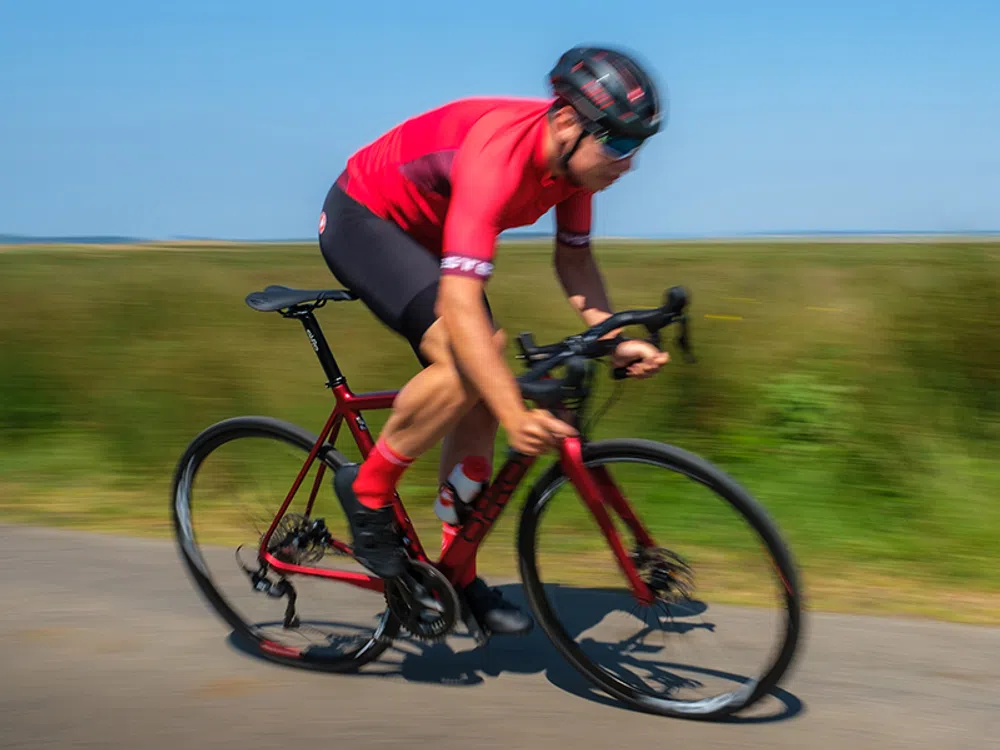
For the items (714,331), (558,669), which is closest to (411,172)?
(558,669)

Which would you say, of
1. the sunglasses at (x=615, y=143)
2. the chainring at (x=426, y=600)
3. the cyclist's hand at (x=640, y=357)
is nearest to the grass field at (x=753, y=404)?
the chainring at (x=426, y=600)

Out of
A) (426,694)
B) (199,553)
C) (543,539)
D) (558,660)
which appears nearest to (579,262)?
(543,539)

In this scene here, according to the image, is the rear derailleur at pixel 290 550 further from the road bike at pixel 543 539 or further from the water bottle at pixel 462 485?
the water bottle at pixel 462 485

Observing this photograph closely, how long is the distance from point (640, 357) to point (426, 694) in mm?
1205

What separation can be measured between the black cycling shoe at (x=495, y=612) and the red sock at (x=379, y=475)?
400 millimetres

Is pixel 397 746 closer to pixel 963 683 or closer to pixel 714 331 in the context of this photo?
pixel 963 683

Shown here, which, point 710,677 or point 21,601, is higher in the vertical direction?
point 710,677

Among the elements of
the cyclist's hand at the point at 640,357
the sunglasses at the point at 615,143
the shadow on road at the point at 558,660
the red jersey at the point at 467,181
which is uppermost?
the sunglasses at the point at 615,143

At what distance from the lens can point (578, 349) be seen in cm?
307

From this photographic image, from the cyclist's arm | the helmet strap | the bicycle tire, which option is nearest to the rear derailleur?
the bicycle tire

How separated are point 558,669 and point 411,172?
1612 mm

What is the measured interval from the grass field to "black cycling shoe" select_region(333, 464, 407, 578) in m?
0.53

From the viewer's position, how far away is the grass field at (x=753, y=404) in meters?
4.80

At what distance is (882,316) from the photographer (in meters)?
6.32
